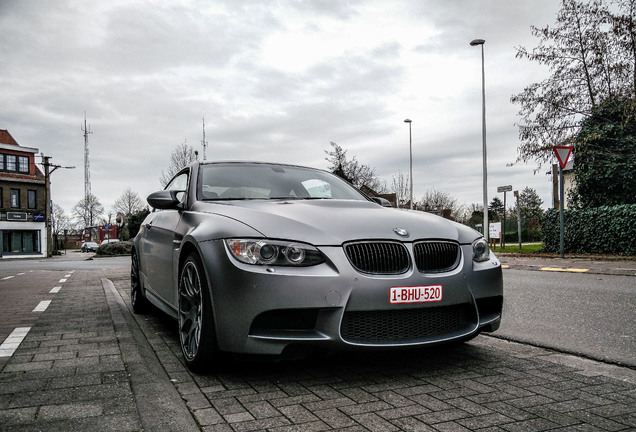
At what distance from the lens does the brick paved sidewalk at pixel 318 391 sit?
2.53 m

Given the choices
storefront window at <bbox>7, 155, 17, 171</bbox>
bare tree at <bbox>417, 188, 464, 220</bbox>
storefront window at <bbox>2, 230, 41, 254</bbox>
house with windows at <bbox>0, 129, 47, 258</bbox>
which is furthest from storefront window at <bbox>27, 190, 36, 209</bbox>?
bare tree at <bbox>417, 188, 464, 220</bbox>

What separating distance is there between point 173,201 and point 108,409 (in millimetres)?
2011

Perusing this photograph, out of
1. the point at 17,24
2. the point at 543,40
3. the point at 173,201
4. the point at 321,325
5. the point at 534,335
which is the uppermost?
the point at 543,40

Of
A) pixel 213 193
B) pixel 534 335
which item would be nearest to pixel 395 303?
pixel 213 193

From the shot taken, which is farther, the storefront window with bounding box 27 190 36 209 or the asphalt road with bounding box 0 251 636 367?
the storefront window with bounding box 27 190 36 209

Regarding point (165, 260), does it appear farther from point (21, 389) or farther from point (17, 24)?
point (17, 24)

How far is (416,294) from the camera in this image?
10.3 ft

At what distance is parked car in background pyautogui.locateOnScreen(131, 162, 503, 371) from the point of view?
9.93 ft

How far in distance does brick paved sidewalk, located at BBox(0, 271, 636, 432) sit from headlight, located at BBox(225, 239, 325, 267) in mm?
727

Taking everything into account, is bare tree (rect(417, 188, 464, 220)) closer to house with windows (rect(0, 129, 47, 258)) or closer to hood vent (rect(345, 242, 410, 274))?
house with windows (rect(0, 129, 47, 258))

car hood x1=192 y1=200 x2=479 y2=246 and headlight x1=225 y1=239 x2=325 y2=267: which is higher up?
car hood x1=192 y1=200 x2=479 y2=246

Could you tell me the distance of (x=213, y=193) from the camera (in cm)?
437

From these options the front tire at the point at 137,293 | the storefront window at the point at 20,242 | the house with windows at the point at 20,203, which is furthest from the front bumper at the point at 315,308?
the storefront window at the point at 20,242

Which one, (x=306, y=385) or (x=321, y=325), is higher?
(x=321, y=325)
